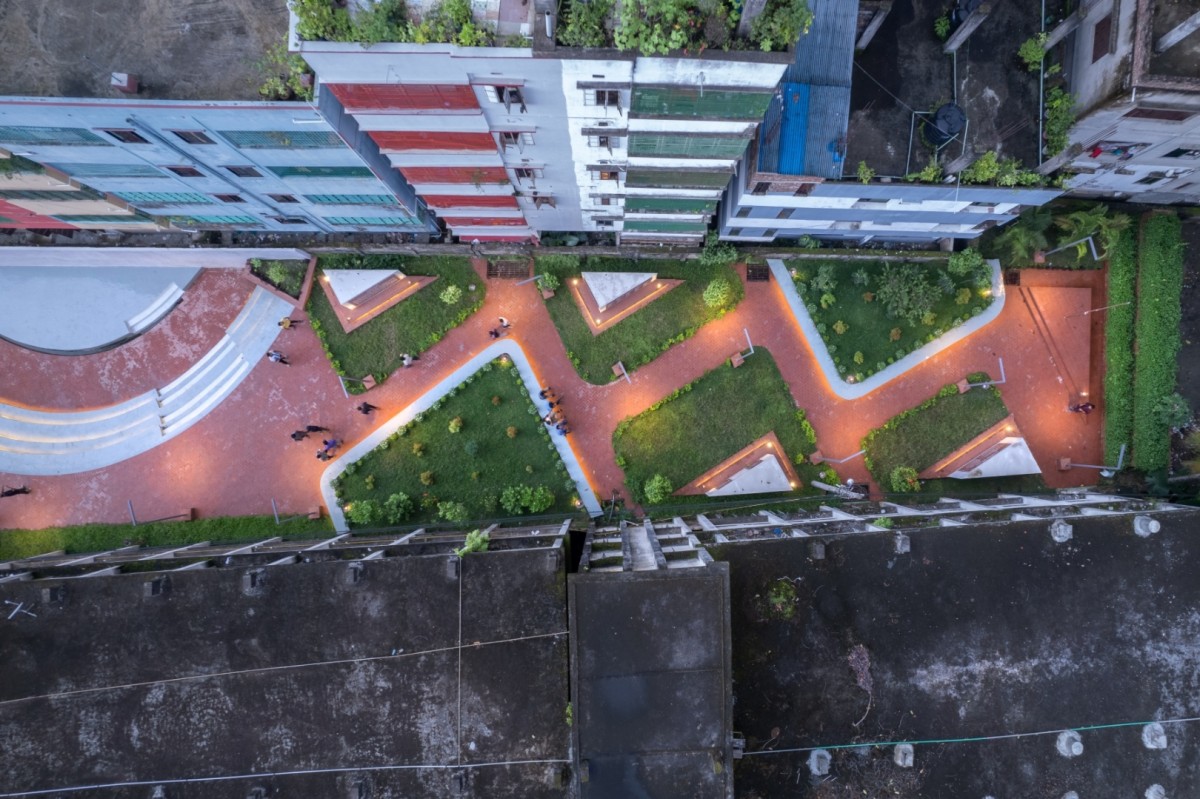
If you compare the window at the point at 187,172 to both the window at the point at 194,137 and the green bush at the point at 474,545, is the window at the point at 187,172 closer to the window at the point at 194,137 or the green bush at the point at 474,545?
the window at the point at 194,137

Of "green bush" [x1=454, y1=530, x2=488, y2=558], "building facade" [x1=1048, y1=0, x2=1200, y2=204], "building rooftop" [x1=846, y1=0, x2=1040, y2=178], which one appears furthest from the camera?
"building rooftop" [x1=846, y1=0, x2=1040, y2=178]

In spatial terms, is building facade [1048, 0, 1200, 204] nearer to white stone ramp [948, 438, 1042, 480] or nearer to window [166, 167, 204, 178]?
white stone ramp [948, 438, 1042, 480]

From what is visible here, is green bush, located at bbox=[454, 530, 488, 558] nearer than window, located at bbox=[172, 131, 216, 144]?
No

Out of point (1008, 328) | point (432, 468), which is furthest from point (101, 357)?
point (1008, 328)

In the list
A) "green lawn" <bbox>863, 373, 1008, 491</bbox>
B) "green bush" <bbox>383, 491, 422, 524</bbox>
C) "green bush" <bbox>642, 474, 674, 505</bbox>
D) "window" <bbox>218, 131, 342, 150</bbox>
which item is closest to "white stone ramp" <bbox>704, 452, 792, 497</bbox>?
"green bush" <bbox>642, 474, 674, 505</bbox>

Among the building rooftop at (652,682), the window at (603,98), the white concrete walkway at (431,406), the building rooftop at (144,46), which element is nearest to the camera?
the window at (603,98)

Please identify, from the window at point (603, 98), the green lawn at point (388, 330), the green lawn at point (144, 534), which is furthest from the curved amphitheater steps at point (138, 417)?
the window at point (603, 98)
